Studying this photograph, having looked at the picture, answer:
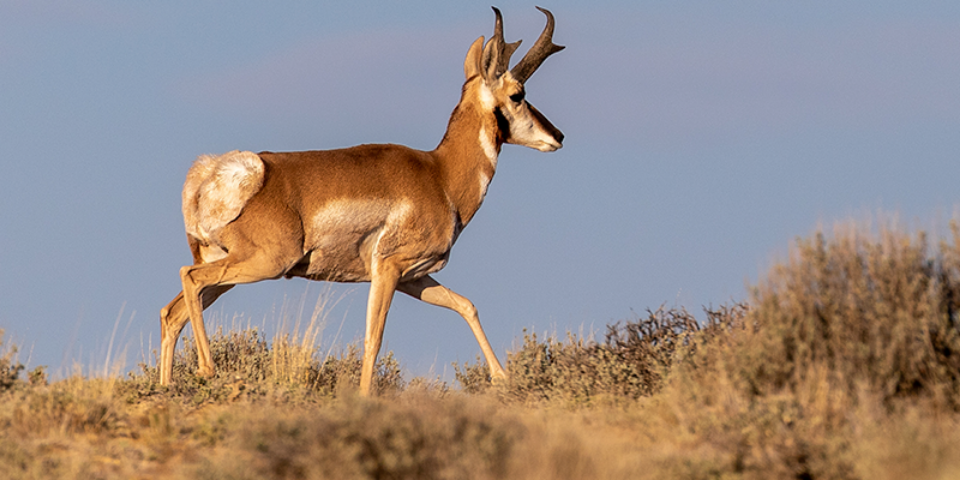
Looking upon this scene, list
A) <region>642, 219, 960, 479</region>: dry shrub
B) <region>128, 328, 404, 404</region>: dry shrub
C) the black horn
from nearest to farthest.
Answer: <region>642, 219, 960, 479</region>: dry shrub < <region>128, 328, 404, 404</region>: dry shrub < the black horn

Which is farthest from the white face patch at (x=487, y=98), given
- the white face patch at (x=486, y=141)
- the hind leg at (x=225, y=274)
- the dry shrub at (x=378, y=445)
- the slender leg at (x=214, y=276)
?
the dry shrub at (x=378, y=445)

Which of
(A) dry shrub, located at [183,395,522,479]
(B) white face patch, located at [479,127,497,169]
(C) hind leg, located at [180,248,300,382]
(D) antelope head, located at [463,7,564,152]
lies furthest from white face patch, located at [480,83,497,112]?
(A) dry shrub, located at [183,395,522,479]

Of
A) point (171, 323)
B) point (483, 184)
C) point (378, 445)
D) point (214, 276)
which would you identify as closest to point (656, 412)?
point (378, 445)

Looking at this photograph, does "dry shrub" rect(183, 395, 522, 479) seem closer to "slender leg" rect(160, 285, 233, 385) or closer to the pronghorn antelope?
the pronghorn antelope

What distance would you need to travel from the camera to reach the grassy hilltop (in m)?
6.05

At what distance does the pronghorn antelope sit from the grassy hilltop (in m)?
1.16

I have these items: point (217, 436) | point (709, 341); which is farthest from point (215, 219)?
point (709, 341)

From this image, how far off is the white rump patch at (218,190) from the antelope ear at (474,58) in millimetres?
3097

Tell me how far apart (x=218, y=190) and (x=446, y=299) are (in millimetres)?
3183

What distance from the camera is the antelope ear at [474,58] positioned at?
40.7 feet

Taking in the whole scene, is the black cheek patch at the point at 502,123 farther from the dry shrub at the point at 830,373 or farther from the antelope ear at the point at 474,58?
the dry shrub at the point at 830,373

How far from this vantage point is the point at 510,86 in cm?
1207

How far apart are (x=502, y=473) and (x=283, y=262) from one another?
5.60 meters

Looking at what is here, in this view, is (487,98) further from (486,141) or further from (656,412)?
(656,412)
